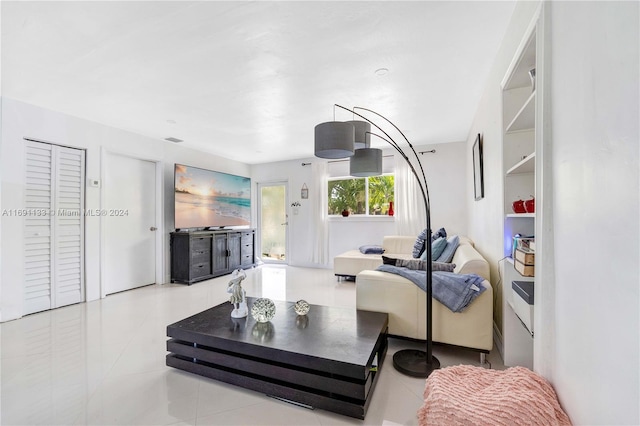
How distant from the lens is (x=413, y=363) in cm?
198

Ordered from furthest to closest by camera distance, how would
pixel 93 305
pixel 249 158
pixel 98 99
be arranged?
pixel 249 158, pixel 93 305, pixel 98 99

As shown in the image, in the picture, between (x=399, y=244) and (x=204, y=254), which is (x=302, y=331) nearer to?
(x=399, y=244)

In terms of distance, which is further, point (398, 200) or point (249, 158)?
point (249, 158)

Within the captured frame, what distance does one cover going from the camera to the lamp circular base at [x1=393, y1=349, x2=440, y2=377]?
6.14 ft

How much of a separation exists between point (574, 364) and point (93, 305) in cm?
444

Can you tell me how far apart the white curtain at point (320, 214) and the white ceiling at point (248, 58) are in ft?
7.34

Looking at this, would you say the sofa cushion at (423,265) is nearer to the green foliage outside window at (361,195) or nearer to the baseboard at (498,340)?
the baseboard at (498,340)

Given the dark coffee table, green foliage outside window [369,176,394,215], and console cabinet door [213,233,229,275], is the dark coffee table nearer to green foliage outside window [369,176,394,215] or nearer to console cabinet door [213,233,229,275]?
console cabinet door [213,233,229,275]

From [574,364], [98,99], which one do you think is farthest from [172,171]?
[574,364]

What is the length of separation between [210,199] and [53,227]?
2.22 meters

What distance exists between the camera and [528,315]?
4.40ft

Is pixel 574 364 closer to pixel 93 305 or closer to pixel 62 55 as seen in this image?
pixel 62 55

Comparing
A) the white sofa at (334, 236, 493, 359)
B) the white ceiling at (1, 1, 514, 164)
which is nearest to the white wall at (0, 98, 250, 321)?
the white ceiling at (1, 1, 514, 164)

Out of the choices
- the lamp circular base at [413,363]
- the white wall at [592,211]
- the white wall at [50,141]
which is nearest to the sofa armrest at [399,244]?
the lamp circular base at [413,363]
